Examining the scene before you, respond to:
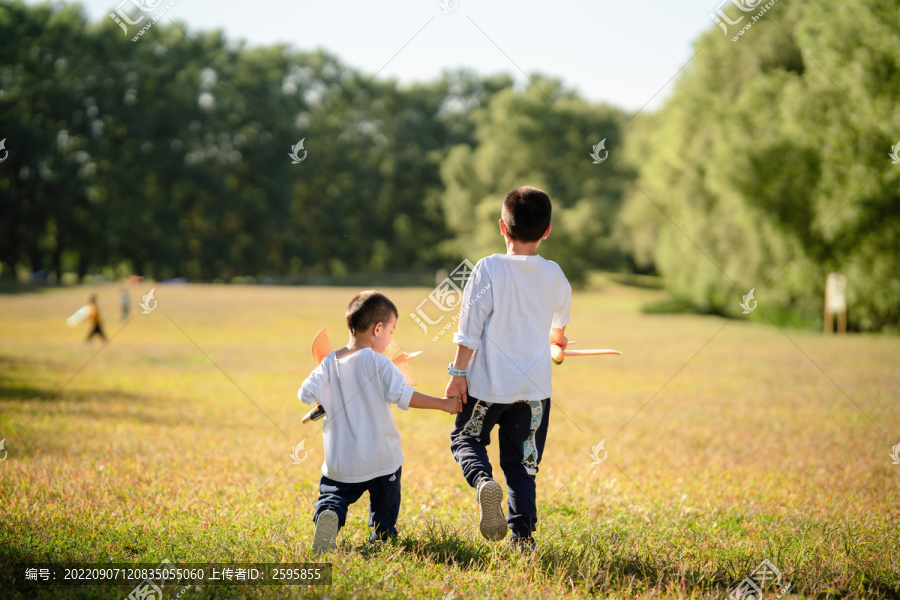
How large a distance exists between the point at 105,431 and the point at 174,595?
542cm

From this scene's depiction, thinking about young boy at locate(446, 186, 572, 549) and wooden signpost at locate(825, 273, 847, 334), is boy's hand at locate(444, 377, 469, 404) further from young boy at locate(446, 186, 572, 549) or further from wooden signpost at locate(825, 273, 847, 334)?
wooden signpost at locate(825, 273, 847, 334)

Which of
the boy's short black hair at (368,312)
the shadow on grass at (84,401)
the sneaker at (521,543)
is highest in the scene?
the boy's short black hair at (368,312)

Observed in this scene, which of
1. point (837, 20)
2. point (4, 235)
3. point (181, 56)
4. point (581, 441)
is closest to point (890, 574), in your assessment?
point (581, 441)

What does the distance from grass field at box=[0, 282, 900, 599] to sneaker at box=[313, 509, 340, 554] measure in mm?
107

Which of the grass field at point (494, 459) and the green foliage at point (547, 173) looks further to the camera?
the green foliage at point (547, 173)

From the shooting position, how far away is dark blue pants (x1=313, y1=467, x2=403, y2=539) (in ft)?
12.3

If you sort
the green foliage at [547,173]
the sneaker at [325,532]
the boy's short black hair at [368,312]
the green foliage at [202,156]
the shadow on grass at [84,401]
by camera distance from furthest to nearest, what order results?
the green foliage at [547,173]
the green foliage at [202,156]
the shadow on grass at [84,401]
the boy's short black hair at [368,312]
the sneaker at [325,532]

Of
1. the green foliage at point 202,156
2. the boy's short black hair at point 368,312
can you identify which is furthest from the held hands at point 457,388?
the green foliage at point 202,156

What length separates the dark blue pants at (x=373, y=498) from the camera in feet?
12.3

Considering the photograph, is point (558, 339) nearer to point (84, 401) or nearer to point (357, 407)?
point (357, 407)

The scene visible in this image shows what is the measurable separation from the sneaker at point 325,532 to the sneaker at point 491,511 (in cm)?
77

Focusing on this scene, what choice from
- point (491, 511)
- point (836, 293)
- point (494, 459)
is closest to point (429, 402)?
point (491, 511)

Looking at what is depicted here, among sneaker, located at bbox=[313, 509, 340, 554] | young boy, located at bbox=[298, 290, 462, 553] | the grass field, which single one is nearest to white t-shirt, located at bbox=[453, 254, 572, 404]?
young boy, located at bbox=[298, 290, 462, 553]

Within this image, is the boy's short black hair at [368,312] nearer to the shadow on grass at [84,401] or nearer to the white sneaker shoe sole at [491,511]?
the white sneaker shoe sole at [491,511]
